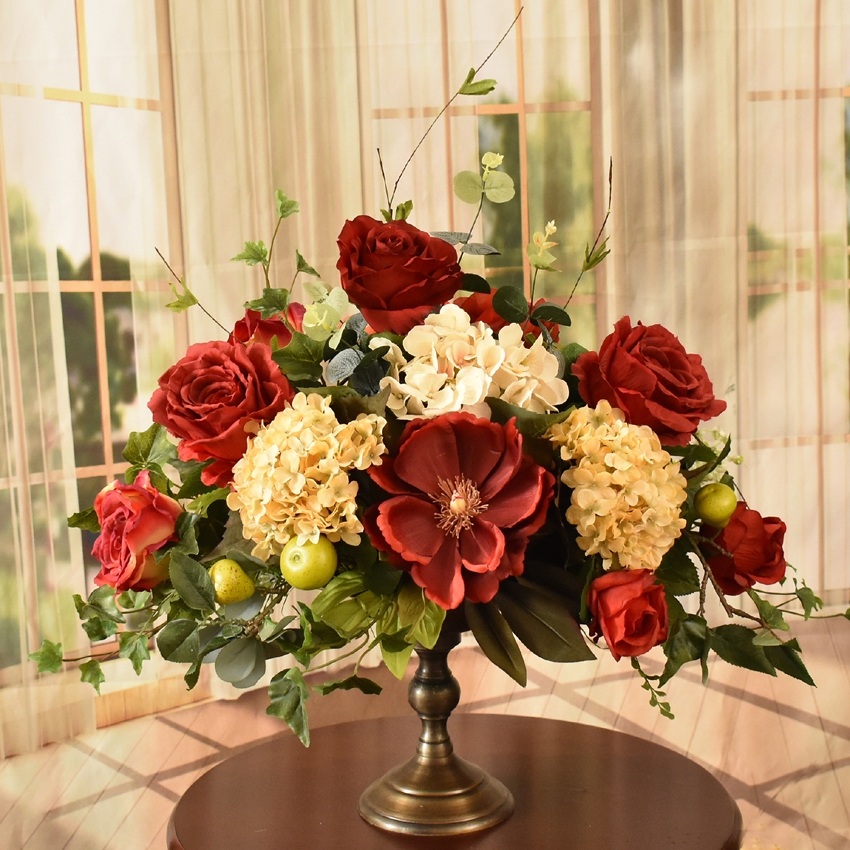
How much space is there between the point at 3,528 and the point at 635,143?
7.11 ft

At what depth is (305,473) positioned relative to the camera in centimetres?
83

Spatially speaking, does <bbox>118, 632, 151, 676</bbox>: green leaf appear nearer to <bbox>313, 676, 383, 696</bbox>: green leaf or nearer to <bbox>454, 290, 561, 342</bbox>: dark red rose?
<bbox>313, 676, 383, 696</bbox>: green leaf

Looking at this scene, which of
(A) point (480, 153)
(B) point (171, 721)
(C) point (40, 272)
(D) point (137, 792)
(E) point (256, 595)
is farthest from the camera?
(A) point (480, 153)

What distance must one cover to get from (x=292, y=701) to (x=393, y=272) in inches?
15.0

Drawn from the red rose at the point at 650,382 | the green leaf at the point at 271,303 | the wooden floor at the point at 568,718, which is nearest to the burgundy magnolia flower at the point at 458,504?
the red rose at the point at 650,382

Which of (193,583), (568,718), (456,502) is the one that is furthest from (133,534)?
(568,718)

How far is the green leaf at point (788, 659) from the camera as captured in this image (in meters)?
0.89

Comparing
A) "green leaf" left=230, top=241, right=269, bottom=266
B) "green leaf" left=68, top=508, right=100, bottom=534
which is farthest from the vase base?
"green leaf" left=230, top=241, right=269, bottom=266

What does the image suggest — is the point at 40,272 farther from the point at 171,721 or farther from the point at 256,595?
the point at 256,595

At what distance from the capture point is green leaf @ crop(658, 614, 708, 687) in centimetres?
89

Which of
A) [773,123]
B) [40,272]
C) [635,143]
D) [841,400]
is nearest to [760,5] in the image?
[773,123]

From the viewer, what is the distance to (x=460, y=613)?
0.95m

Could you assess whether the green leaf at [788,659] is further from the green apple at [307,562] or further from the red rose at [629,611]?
the green apple at [307,562]

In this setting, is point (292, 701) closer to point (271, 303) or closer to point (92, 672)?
point (92, 672)
